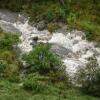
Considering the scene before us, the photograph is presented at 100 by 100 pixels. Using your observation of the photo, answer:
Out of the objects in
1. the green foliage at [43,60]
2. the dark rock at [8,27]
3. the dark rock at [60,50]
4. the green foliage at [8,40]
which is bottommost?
the green foliage at [43,60]

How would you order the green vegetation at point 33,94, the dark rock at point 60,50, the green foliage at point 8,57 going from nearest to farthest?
the green vegetation at point 33,94, the green foliage at point 8,57, the dark rock at point 60,50

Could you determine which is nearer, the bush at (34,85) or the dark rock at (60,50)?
the bush at (34,85)

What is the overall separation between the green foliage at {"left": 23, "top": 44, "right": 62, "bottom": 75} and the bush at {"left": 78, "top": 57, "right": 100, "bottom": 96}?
131 centimetres

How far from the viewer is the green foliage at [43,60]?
1728cm

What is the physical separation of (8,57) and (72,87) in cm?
354

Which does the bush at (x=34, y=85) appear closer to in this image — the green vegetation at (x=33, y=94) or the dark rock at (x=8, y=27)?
the green vegetation at (x=33, y=94)

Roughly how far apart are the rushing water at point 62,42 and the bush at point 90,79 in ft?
4.48

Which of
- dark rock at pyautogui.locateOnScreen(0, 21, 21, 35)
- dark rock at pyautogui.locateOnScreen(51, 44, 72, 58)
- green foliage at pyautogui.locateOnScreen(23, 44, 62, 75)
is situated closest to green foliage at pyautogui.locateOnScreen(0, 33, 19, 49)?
dark rock at pyautogui.locateOnScreen(0, 21, 21, 35)

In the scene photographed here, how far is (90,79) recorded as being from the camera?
1619 cm

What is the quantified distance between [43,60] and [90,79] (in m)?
2.48

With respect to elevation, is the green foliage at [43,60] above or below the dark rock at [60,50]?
below

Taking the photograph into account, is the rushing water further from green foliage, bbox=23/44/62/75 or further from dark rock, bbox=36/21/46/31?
green foliage, bbox=23/44/62/75

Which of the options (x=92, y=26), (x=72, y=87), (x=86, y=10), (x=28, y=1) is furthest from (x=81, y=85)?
(x=28, y=1)

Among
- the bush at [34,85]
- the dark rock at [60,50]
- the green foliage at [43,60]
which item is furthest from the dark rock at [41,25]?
the bush at [34,85]
